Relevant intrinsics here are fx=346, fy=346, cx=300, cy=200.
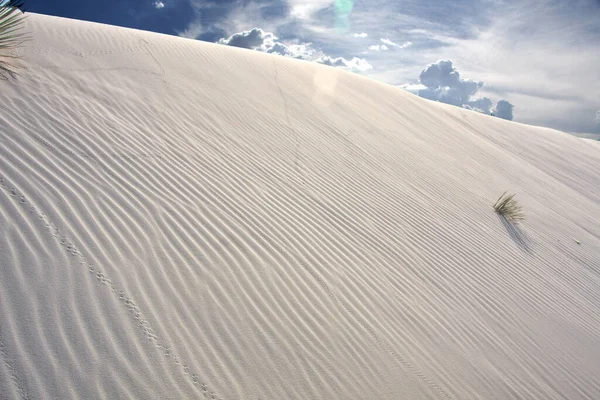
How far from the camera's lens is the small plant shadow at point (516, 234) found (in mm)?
4969

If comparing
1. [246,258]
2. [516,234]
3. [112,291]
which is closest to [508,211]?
[516,234]

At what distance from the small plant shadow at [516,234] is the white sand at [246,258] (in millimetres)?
49

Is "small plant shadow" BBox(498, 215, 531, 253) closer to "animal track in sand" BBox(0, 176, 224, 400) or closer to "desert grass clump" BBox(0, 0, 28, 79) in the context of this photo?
"animal track in sand" BBox(0, 176, 224, 400)

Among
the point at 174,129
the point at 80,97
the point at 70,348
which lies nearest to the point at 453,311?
the point at 70,348

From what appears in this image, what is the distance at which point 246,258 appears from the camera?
3129 millimetres

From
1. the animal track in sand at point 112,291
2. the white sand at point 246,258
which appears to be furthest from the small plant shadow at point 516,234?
the animal track in sand at point 112,291

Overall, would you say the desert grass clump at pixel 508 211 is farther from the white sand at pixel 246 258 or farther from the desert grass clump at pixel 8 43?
the desert grass clump at pixel 8 43

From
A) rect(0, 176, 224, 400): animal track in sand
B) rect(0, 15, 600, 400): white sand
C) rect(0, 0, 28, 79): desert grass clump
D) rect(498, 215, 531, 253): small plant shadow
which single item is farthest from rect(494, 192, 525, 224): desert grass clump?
rect(0, 0, 28, 79): desert grass clump

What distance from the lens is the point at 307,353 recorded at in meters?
2.50

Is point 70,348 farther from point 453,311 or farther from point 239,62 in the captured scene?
point 239,62

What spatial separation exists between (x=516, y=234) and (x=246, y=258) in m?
4.31

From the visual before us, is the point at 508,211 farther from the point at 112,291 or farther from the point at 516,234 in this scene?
the point at 112,291

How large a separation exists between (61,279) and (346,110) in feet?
22.0

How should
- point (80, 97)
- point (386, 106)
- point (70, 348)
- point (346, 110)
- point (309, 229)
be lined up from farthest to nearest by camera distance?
point (386, 106) → point (346, 110) → point (80, 97) → point (309, 229) → point (70, 348)
